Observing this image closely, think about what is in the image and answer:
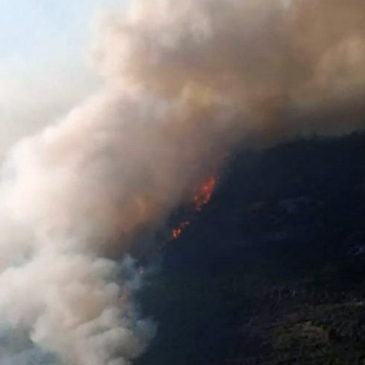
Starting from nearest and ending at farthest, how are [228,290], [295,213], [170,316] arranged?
[170,316], [228,290], [295,213]

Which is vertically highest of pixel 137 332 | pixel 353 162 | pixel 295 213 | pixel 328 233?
pixel 353 162

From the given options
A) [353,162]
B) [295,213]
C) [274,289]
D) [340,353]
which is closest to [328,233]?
[295,213]

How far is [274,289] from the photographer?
11006 cm

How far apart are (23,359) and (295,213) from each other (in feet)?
205

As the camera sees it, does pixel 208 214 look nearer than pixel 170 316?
No

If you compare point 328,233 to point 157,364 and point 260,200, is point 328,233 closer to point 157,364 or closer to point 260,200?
point 260,200

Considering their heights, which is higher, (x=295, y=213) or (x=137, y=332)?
(x=295, y=213)

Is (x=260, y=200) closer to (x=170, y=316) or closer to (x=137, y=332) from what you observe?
(x=170, y=316)

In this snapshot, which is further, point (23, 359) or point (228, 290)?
point (228, 290)

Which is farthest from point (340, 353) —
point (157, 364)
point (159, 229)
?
point (159, 229)

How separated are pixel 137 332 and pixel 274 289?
24.8 m

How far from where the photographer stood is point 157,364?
88625 mm

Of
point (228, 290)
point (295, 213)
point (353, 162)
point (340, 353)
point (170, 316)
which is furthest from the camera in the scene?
point (353, 162)

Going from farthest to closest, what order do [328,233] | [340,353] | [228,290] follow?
[328,233] < [228,290] < [340,353]
